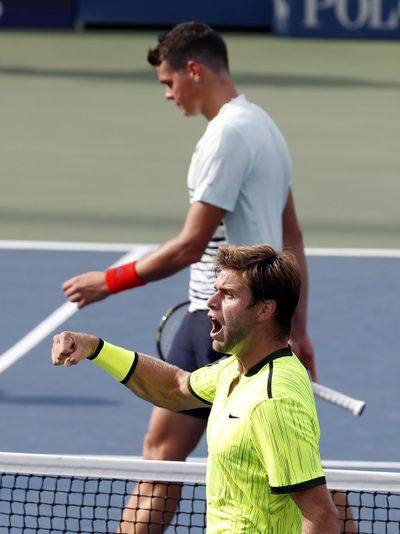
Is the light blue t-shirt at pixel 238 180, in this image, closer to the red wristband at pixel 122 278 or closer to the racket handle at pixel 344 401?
the red wristband at pixel 122 278

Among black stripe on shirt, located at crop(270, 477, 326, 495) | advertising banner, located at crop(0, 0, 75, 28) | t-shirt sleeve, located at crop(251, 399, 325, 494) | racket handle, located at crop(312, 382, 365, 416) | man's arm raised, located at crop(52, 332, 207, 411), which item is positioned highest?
t-shirt sleeve, located at crop(251, 399, 325, 494)

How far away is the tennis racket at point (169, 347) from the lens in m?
6.91

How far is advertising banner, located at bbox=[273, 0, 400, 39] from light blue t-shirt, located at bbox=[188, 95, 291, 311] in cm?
1962

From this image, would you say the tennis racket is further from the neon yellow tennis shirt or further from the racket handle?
the neon yellow tennis shirt

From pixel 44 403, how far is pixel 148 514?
10.2 feet

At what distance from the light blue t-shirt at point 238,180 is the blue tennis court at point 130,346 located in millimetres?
2074

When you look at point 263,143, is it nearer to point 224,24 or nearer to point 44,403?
point 44,403

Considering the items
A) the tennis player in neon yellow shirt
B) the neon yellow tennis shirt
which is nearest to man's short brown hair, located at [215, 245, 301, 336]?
the tennis player in neon yellow shirt

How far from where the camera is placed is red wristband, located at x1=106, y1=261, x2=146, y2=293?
263 inches

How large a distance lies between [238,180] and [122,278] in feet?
2.21

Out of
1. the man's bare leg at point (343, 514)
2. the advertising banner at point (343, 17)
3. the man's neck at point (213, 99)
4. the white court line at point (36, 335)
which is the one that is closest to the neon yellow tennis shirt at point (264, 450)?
the man's bare leg at point (343, 514)

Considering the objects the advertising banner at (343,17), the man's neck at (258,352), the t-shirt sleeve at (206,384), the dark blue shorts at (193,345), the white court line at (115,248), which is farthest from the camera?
the advertising banner at (343,17)

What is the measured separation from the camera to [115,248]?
531 inches

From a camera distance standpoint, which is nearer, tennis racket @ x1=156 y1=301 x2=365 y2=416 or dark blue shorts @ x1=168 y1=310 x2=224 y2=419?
dark blue shorts @ x1=168 y1=310 x2=224 y2=419
